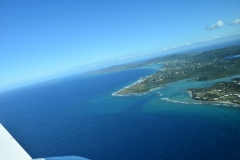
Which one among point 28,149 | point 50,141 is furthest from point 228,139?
point 28,149

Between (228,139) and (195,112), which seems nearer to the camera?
(228,139)

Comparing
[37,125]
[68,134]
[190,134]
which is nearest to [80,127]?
[68,134]

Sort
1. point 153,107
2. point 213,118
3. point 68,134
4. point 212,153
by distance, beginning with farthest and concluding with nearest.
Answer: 1. point 153,107
2. point 68,134
3. point 213,118
4. point 212,153

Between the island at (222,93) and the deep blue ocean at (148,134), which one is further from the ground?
the island at (222,93)

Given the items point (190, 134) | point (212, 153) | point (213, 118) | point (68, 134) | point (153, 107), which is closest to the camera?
point (212, 153)

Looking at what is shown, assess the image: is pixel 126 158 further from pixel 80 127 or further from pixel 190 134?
pixel 80 127

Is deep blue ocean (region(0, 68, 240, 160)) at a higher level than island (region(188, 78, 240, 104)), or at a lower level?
lower

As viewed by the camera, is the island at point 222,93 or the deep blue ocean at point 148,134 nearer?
the deep blue ocean at point 148,134

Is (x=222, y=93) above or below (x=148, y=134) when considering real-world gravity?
above

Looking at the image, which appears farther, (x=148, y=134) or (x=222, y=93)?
(x=222, y=93)

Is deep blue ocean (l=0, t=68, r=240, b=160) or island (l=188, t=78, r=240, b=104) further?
island (l=188, t=78, r=240, b=104)
